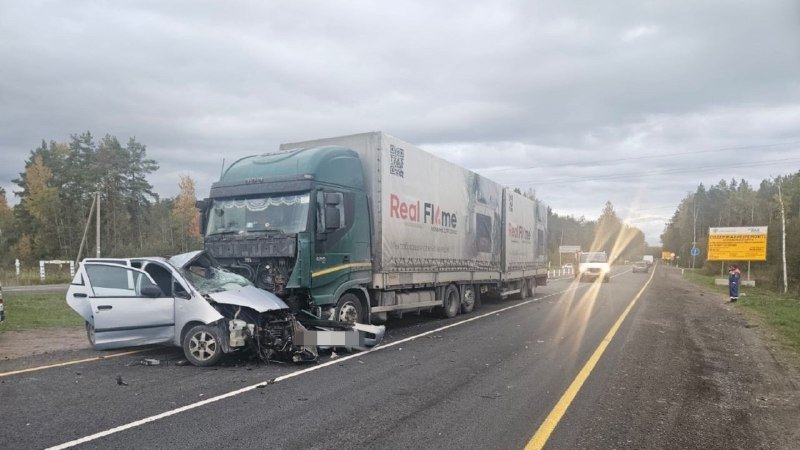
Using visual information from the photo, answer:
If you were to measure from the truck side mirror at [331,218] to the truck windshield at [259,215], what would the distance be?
1.16 ft

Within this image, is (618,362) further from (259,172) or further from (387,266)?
(259,172)

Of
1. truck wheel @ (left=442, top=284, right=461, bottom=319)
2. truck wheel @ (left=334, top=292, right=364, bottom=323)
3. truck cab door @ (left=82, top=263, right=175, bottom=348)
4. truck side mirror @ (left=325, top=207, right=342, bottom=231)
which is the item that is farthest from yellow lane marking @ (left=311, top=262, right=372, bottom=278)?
truck wheel @ (left=442, top=284, right=461, bottom=319)

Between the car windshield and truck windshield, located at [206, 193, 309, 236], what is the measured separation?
1.00 meters

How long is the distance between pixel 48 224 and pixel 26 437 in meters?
62.3

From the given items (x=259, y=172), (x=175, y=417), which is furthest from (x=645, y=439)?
(x=259, y=172)

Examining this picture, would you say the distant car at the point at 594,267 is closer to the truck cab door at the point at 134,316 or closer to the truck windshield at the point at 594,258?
the truck windshield at the point at 594,258

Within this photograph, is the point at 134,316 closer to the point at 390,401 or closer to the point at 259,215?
the point at 259,215

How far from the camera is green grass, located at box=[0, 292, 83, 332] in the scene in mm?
12293

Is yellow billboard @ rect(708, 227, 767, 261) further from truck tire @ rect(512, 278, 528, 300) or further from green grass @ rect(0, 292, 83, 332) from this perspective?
green grass @ rect(0, 292, 83, 332)

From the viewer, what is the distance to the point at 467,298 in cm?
1508

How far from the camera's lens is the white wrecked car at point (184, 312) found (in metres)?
7.55

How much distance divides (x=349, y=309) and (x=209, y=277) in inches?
104

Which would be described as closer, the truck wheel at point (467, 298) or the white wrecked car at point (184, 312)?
the white wrecked car at point (184, 312)

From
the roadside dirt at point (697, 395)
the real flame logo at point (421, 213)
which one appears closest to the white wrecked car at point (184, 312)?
the real flame logo at point (421, 213)
